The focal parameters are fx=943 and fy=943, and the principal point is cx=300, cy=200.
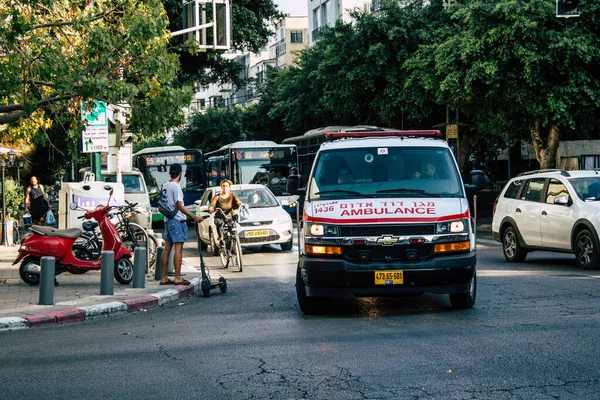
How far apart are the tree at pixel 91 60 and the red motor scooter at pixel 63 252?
1712 millimetres

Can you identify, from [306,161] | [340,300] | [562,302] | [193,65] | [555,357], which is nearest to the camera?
[555,357]

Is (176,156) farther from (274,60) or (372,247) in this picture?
(274,60)

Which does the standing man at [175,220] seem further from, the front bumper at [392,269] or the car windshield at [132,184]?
the car windshield at [132,184]

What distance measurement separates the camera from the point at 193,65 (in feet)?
123

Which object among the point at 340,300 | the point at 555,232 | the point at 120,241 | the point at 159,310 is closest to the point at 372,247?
the point at 340,300

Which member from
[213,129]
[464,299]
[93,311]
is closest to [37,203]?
[93,311]

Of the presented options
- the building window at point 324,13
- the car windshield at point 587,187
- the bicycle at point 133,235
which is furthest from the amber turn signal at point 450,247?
the building window at point 324,13

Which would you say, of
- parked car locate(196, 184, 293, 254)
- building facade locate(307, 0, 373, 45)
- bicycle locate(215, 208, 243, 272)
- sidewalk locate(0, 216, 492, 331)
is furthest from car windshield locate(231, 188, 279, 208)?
building facade locate(307, 0, 373, 45)

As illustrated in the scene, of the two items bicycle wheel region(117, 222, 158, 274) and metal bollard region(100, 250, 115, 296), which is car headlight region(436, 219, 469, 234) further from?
bicycle wheel region(117, 222, 158, 274)

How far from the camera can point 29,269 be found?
15391mm

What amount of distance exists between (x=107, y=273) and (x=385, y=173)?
4.67 meters

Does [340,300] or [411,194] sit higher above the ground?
[411,194]

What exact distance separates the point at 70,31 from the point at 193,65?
20.9 meters

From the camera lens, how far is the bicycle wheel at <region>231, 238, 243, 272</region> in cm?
1834
